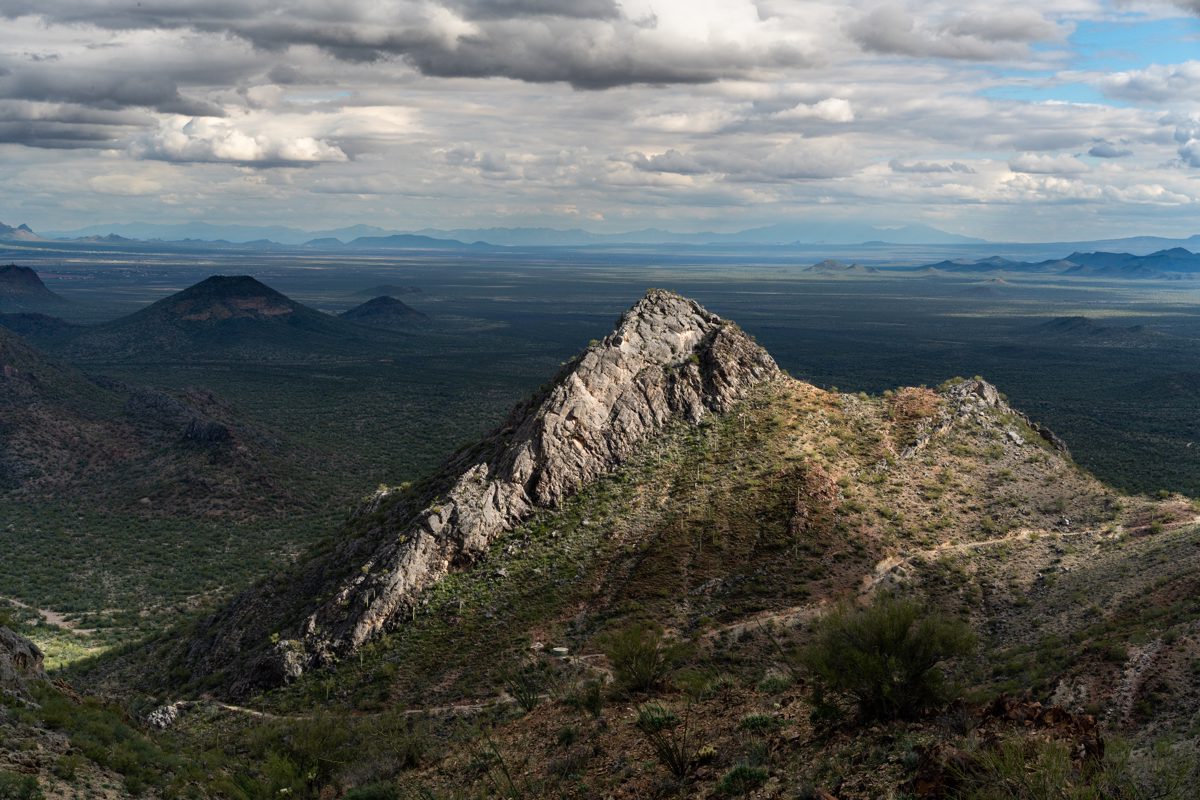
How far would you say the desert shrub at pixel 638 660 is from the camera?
26.2 metres

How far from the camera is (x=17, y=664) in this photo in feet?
88.7

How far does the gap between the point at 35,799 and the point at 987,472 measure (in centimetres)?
4136

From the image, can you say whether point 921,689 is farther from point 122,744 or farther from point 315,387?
point 315,387

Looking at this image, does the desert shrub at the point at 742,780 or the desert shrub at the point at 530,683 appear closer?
the desert shrub at the point at 742,780

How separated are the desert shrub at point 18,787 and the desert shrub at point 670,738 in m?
13.7

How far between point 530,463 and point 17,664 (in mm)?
20650

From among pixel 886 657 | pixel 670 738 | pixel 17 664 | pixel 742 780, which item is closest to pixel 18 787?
pixel 17 664

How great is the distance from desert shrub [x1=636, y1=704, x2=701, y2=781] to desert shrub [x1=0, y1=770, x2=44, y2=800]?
13.7 m

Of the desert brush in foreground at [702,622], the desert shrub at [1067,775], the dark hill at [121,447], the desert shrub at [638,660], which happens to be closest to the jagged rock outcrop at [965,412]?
the desert brush in foreground at [702,622]

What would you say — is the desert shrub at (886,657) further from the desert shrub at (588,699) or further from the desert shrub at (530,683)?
the desert shrub at (530,683)

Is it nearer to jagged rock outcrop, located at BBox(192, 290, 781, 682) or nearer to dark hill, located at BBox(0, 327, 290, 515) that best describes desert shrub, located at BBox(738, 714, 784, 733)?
jagged rock outcrop, located at BBox(192, 290, 781, 682)

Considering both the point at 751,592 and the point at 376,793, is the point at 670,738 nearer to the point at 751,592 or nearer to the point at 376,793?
the point at 376,793

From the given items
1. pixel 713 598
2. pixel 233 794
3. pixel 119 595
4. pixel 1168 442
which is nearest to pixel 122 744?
pixel 233 794

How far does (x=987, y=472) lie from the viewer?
43.8 m
